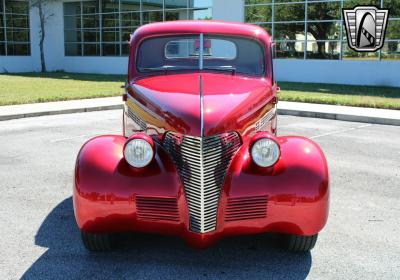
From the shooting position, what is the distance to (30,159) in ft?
24.7

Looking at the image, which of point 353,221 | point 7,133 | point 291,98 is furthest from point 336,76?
point 353,221

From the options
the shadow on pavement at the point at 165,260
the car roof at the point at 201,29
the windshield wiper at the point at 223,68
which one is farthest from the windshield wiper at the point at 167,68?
the shadow on pavement at the point at 165,260

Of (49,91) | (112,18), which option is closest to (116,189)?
(49,91)

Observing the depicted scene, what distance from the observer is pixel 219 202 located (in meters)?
3.64

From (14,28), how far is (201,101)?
92.1 ft

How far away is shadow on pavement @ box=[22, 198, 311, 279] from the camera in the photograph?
3.70 m

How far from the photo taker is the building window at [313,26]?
1906 cm

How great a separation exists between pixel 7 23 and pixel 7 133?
2114cm

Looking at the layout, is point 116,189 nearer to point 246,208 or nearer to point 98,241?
point 98,241

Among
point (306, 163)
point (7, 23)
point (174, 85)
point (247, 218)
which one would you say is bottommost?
point (247, 218)

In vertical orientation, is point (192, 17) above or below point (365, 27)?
above

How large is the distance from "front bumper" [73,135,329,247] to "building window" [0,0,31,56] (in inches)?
1074

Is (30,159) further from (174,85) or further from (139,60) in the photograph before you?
(174,85)

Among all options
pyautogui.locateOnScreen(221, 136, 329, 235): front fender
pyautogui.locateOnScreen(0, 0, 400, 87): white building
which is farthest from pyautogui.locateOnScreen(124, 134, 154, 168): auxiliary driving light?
pyautogui.locateOnScreen(0, 0, 400, 87): white building
